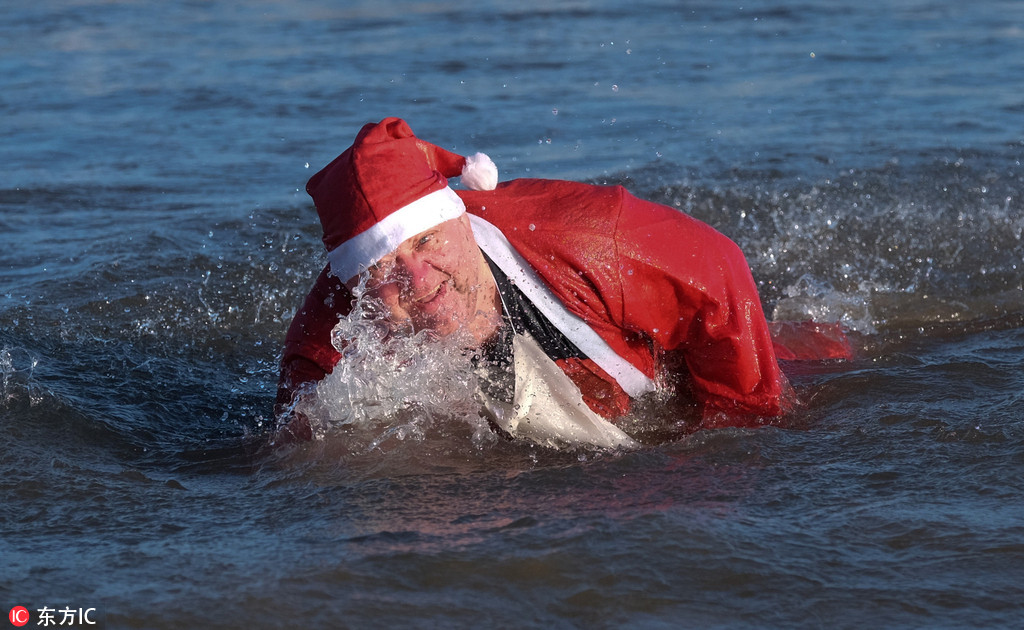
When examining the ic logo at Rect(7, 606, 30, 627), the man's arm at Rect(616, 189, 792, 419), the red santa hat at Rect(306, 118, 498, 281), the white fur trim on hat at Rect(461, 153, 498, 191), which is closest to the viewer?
the ic logo at Rect(7, 606, 30, 627)

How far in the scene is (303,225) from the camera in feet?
25.2

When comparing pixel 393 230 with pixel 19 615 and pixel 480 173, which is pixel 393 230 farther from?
pixel 19 615

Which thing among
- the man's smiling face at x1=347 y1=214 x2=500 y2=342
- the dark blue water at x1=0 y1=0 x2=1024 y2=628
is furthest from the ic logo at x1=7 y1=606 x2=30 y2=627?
the man's smiling face at x1=347 y1=214 x2=500 y2=342

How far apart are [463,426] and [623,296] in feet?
2.72

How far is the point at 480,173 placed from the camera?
13.6 feet

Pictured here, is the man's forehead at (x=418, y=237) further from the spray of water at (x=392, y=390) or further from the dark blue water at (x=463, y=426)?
the dark blue water at (x=463, y=426)

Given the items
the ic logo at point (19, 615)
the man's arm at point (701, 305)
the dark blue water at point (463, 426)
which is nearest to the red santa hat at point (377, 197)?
the man's arm at point (701, 305)

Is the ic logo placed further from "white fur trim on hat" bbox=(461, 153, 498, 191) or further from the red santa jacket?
"white fur trim on hat" bbox=(461, 153, 498, 191)

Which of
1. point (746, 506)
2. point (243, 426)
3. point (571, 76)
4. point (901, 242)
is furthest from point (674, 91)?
point (746, 506)

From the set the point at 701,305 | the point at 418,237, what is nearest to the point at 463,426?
the point at 418,237

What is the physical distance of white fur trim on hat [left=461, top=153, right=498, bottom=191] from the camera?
13.6ft

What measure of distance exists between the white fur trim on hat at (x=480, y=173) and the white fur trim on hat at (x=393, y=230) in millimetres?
113

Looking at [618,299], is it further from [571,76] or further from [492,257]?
[571,76]

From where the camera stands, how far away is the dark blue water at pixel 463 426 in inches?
131
